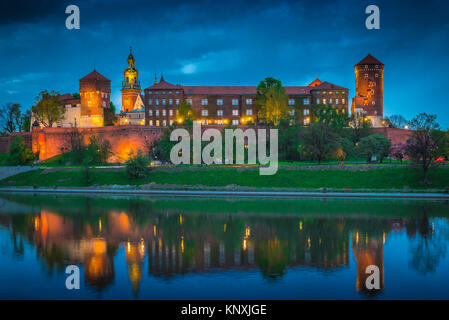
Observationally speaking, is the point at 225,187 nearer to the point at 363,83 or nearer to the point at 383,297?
the point at 383,297

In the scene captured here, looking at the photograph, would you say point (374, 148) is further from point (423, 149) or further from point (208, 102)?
point (208, 102)

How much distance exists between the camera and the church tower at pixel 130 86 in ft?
315

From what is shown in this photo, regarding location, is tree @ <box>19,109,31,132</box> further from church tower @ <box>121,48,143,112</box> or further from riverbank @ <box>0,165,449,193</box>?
riverbank @ <box>0,165,449,193</box>

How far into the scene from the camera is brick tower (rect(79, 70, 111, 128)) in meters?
77.8

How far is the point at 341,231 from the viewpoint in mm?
19766

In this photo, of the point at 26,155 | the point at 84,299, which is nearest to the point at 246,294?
the point at 84,299

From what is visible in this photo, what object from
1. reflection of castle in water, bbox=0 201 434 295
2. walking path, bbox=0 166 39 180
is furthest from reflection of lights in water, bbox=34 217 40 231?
walking path, bbox=0 166 39 180

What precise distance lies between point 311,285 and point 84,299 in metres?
6.71

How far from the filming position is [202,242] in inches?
700

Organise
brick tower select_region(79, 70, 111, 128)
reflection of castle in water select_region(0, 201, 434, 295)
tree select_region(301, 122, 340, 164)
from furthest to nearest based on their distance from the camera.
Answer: brick tower select_region(79, 70, 111, 128) → tree select_region(301, 122, 340, 164) → reflection of castle in water select_region(0, 201, 434, 295)

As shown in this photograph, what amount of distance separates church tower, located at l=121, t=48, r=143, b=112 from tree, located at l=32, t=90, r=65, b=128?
2180cm

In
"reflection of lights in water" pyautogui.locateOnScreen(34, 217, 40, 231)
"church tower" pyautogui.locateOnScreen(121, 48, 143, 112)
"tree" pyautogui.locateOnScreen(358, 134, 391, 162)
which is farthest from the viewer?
Answer: "church tower" pyautogui.locateOnScreen(121, 48, 143, 112)

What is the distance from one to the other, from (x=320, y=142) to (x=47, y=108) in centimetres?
5357

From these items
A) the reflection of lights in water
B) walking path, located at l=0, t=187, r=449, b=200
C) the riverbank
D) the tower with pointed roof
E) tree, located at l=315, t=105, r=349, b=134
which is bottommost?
the reflection of lights in water
